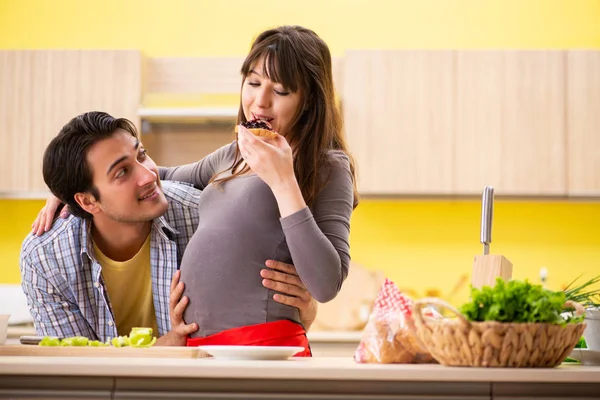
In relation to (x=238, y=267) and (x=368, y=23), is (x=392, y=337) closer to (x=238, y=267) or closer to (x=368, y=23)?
(x=238, y=267)

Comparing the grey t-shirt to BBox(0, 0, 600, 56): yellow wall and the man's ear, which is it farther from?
BBox(0, 0, 600, 56): yellow wall

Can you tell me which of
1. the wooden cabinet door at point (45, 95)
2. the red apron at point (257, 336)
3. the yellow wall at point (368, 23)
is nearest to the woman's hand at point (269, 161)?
the red apron at point (257, 336)

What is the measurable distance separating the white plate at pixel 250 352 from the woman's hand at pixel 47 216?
1.09m

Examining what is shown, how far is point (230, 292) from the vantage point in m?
2.06

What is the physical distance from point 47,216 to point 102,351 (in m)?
0.92

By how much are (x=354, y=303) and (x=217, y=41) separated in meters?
1.68

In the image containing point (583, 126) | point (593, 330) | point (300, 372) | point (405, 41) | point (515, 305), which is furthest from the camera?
point (405, 41)

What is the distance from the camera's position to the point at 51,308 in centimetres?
243

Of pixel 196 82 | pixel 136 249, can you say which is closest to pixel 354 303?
pixel 196 82

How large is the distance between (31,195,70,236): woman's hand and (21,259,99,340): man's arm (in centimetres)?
11

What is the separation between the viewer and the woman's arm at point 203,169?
2.46m

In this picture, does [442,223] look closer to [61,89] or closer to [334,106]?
[61,89]

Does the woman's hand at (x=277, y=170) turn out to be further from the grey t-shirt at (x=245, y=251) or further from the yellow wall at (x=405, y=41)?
the yellow wall at (x=405, y=41)

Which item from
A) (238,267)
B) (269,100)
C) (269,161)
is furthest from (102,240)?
(269,161)
